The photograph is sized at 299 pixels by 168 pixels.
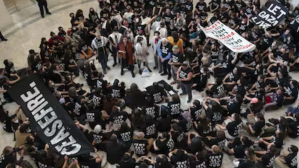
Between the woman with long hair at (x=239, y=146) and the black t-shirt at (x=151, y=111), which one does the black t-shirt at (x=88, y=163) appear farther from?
the woman with long hair at (x=239, y=146)

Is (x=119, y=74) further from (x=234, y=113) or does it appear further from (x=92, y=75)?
(x=234, y=113)

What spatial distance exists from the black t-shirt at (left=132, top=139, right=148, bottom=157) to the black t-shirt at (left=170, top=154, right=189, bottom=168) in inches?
45.0

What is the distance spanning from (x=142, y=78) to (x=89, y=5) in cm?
832

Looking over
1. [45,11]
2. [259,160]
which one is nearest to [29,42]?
[45,11]

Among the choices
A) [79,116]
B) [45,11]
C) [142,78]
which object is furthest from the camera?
[45,11]

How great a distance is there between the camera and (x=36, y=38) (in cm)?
1703

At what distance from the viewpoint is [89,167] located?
8.94 metres

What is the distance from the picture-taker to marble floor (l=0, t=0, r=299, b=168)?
40.2 feet

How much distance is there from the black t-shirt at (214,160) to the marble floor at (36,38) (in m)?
2.60

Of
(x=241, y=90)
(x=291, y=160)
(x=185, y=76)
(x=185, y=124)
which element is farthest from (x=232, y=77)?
(x=291, y=160)

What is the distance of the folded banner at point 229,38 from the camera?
12.0 m

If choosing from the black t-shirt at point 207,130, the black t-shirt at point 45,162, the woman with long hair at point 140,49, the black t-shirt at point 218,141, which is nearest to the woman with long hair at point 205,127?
the black t-shirt at point 207,130

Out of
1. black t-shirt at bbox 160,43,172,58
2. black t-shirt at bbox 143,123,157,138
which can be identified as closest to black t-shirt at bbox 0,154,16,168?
black t-shirt at bbox 143,123,157,138

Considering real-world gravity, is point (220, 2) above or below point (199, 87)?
above
